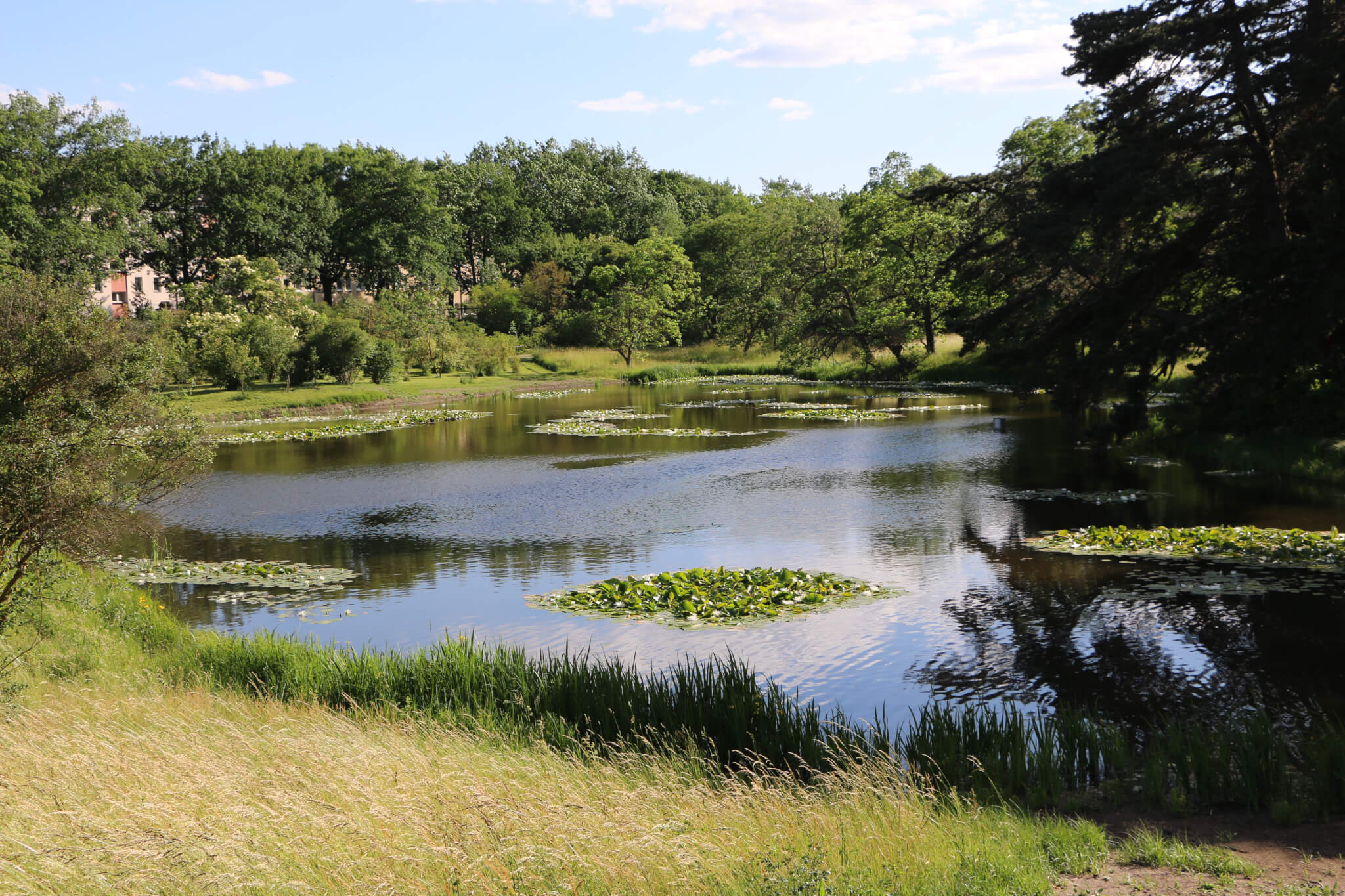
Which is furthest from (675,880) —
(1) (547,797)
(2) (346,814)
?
(2) (346,814)

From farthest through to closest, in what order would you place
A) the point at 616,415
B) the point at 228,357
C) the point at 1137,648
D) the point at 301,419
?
the point at 228,357, the point at 616,415, the point at 301,419, the point at 1137,648

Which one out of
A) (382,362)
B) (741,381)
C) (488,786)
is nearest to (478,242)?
(741,381)

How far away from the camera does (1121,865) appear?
6.03 metres

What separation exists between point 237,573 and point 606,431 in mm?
22138

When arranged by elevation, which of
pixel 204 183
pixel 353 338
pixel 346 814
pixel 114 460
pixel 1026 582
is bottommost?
pixel 1026 582

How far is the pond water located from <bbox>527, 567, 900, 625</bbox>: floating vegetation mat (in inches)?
15.4

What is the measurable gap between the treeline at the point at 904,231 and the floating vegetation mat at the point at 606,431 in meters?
9.94

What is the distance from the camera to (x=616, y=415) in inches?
1779

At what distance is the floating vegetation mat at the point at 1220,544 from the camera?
50.2 ft

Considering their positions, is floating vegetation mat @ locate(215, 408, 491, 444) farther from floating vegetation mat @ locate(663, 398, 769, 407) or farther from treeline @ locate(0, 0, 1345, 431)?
treeline @ locate(0, 0, 1345, 431)

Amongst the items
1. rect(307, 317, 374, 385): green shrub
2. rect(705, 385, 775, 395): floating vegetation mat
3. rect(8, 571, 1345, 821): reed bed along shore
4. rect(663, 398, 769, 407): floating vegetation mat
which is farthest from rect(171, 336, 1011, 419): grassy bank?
rect(8, 571, 1345, 821): reed bed along shore

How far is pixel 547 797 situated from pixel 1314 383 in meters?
25.4

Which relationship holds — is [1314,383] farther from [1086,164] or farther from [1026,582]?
[1026,582]

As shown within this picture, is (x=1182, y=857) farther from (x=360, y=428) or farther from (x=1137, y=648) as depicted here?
(x=360, y=428)
